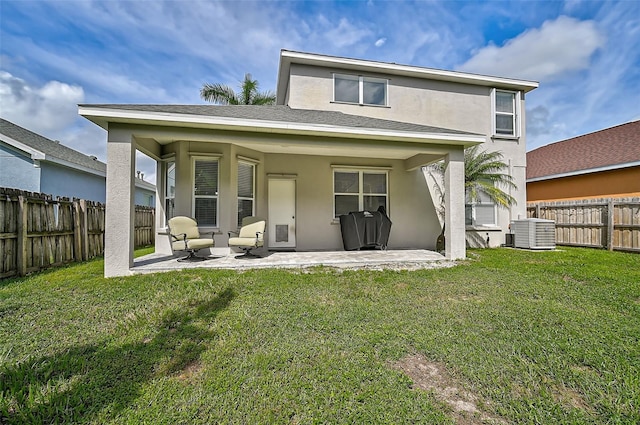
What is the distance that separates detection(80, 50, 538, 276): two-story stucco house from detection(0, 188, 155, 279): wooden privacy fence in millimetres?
1683

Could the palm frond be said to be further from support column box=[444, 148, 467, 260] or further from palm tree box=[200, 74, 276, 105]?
support column box=[444, 148, 467, 260]

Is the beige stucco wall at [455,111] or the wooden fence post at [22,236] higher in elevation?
the beige stucco wall at [455,111]

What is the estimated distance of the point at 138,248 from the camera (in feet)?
31.9

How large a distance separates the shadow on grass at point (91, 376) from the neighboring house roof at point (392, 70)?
8.59 m

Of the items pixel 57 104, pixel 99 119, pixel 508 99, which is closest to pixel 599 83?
pixel 508 99

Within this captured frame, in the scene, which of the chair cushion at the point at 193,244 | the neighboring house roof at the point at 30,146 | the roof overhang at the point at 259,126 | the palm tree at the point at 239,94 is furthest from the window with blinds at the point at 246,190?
the palm tree at the point at 239,94

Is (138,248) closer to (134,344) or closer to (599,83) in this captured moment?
(134,344)

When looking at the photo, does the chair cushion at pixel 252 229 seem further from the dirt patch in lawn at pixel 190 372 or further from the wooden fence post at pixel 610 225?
the wooden fence post at pixel 610 225

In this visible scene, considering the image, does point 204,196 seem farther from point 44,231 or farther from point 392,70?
point 392,70

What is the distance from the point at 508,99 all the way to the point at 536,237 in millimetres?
5189

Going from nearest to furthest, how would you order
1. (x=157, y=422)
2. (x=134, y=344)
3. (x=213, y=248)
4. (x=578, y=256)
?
(x=157, y=422)
(x=134, y=344)
(x=213, y=248)
(x=578, y=256)

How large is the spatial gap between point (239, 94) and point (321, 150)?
515 inches

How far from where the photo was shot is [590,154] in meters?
12.9

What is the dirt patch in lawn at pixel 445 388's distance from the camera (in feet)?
6.20
